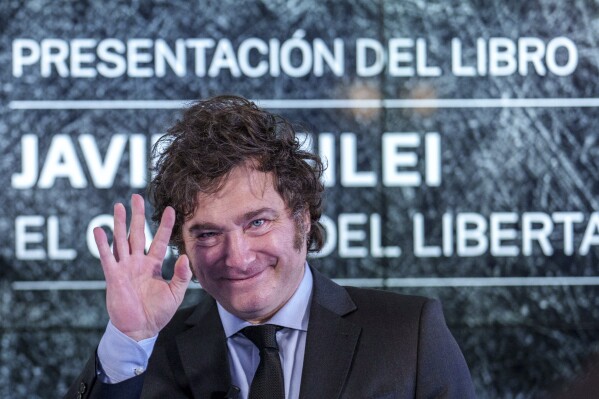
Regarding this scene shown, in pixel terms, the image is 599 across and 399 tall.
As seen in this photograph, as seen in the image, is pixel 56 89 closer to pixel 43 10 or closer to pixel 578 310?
pixel 43 10

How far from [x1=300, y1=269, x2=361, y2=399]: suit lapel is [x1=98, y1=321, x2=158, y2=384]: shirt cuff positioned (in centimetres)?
32

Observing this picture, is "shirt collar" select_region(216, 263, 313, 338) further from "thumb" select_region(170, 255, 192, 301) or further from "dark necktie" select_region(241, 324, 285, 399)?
"thumb" select_region(170, 255, 192, 301)

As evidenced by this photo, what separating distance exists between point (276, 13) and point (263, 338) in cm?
176

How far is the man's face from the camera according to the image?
Answer: 5.57 ft

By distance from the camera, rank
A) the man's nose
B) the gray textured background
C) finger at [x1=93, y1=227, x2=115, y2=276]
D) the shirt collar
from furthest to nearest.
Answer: the gray textured background < the shirt collar < the man's nose < finger at [x1=93, y1=227, x2=115, y2=276]

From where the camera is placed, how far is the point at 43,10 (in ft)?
10.6

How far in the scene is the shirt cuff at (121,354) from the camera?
1.55 m

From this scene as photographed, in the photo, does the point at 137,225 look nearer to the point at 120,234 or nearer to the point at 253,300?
the point at 120,234

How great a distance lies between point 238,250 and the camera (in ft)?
5.52

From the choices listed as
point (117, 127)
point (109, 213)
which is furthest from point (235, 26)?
point (109, 213)

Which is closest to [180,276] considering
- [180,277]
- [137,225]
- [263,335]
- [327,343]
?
[180,277]

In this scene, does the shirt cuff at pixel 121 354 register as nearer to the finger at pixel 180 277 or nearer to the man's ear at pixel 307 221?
the finger at pixel 180 277

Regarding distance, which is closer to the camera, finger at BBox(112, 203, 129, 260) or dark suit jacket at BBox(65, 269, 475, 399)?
finger at BBox(112, 203, 129, 260)

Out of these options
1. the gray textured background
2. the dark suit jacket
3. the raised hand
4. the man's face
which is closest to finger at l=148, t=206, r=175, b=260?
the raised hand
